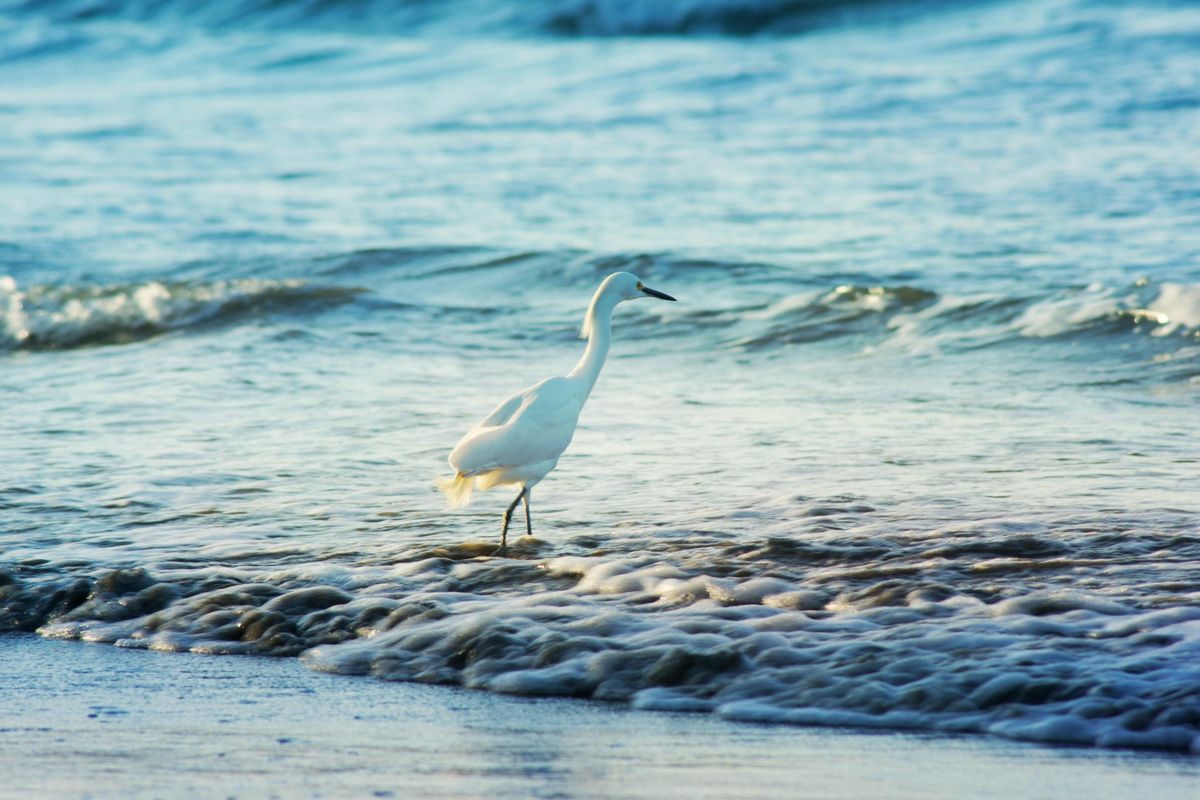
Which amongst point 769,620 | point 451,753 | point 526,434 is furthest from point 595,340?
point 451,753

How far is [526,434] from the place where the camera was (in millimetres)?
4746

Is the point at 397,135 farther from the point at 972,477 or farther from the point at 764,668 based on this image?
the point at 764,668

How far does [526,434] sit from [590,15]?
53.8 ft

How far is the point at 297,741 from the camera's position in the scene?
124 inches

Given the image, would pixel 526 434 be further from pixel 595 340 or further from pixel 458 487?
pixel 595 340

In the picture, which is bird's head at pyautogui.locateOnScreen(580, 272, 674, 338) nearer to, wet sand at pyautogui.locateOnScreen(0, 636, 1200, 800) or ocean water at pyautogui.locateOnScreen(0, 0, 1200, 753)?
ocean water at pyautogui.locateOnScreen(0, 0, 1200, 753)

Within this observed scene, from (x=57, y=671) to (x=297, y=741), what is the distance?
917 millimetres

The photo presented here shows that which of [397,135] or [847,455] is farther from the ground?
[397,135]

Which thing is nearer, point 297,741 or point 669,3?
point 297,741

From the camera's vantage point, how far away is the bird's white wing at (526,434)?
15.4ft

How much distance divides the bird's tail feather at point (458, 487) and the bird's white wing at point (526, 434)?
6 cm

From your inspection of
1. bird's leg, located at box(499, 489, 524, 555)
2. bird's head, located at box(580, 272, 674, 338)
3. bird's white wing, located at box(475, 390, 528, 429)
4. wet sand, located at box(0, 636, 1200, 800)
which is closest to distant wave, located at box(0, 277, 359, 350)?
bird's head, located at box(580, 272, 674, 338)

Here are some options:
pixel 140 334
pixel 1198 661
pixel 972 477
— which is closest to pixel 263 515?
pixel 972 477

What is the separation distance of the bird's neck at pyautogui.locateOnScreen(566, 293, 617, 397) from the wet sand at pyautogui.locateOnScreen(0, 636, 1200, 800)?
72.0 inches
